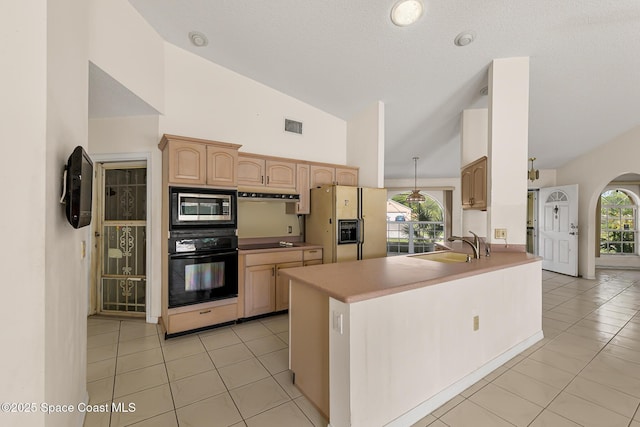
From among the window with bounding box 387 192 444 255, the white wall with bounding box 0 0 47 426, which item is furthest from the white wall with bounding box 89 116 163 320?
the window with bounding box 387 192 444 255

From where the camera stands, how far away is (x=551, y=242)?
604cm

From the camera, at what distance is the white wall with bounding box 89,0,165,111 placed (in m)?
2.15

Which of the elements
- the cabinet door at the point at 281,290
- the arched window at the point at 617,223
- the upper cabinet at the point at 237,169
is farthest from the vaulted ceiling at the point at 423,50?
the arched window at the point at 617,223

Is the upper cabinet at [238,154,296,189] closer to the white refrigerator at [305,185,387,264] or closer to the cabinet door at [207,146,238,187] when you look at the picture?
the cabinet door at [207,146,238,187]

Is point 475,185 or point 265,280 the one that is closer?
point 265,280

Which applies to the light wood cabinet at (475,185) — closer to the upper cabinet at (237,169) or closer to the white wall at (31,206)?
the upper cabinet at (237,169)

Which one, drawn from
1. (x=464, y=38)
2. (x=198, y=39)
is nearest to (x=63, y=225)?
(x=198, y=39)

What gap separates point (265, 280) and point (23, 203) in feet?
8.51

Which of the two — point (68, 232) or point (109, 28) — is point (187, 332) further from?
point (109, 28)

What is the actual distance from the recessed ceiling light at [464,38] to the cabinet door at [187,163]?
2.84 m

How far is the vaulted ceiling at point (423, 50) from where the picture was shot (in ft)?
7.94

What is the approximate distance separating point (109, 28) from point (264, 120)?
73.6 inches

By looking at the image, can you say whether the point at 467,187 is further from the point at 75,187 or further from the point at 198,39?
the point at 75,187

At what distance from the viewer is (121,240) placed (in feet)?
11.6
